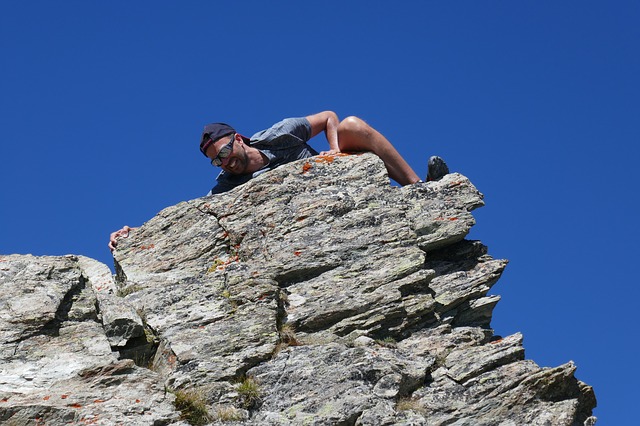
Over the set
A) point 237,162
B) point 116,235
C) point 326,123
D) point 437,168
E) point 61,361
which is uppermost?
point 326,123

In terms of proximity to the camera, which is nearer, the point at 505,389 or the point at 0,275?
the point at 505,389

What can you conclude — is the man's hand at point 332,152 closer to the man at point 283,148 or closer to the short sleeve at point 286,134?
the man at point 283,148

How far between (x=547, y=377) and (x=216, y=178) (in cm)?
824

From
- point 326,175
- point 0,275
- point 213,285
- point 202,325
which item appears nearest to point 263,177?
point 326,175

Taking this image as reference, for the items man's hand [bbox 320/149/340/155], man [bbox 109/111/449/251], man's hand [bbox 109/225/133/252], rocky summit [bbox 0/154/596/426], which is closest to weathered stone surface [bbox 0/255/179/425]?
rocky summit [bbox 0/154/596/426]

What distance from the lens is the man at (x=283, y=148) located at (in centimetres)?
1795

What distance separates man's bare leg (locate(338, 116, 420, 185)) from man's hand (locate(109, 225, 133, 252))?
4.63 meters

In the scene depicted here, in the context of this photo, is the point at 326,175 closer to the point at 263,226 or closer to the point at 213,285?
the point at 263,226

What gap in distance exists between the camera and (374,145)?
60.1 feet

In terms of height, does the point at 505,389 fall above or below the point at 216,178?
below

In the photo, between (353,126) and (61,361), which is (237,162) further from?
(61,361)

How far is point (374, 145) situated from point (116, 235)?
17.7 feet

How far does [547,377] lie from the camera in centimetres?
1342

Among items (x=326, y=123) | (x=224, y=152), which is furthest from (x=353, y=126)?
(x=224, y=152)
